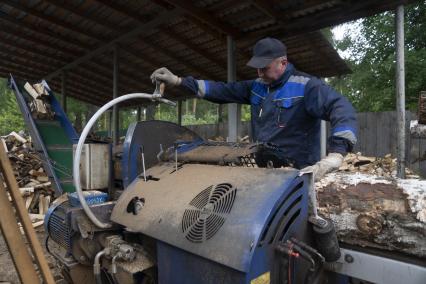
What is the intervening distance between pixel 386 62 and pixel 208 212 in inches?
580

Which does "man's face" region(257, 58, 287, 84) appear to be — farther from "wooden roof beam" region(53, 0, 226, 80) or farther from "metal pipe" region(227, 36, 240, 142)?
"wooden roof beam" region(53, 0, 226, 80)

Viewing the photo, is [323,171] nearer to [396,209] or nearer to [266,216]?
[396,209]

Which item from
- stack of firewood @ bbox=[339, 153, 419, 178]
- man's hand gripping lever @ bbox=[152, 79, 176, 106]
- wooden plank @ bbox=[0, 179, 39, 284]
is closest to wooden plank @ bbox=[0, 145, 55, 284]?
wooden plank @ bbox=[0, 179, 39, 284]

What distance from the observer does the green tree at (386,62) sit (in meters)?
12.6

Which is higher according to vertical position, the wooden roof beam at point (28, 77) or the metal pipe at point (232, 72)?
the wooden roof beam at point (28, 77)

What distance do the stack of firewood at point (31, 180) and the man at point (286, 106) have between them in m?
4.94

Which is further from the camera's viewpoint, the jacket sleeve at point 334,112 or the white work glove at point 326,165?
the jacket sleeve at point 334,112

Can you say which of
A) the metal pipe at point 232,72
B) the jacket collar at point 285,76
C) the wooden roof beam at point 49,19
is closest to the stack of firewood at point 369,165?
the metal pipe at point 232,72

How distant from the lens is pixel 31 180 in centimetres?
750

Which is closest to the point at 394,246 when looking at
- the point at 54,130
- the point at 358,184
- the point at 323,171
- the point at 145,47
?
the point at 358,184

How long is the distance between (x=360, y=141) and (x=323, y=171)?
7.11 m

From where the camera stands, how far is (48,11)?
25.8ft

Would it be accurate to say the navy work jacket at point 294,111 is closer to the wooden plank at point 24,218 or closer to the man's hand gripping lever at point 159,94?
the man's hand gripping lever at point 159,94

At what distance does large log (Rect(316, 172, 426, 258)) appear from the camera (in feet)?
5.69
